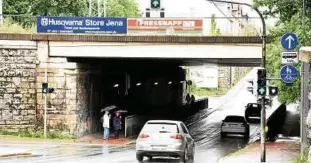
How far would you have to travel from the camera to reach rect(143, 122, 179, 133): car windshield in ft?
76.0

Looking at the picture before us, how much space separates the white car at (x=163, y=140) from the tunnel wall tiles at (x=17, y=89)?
15.1m

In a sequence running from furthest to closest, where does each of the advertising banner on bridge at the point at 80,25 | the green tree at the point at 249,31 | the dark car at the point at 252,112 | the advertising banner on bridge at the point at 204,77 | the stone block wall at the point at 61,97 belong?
the advertising banner on bridge at the point at 204,77 → the dark car at the point at 252,112 → the stone block wall at the point at 61,97 → the green tree at the point at 249,31 → the advertising banner on bridge at the point at 80,25

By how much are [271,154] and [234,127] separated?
14.5 meters

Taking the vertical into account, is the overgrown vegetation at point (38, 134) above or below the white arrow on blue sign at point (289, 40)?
below

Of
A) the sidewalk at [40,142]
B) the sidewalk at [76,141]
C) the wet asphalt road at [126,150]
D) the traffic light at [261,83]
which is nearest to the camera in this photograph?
the traffic light at [261,83]

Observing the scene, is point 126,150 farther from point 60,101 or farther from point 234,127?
point 234,127

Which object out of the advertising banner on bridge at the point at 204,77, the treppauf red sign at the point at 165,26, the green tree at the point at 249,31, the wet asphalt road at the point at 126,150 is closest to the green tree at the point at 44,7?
the wet asphalt road at the point at 126,150

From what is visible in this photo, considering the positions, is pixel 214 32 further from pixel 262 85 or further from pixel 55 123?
pixel 262 85

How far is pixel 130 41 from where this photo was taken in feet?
120

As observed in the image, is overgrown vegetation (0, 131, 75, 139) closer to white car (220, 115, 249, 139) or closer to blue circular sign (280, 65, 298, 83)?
white car (220, 115, 249, 139)

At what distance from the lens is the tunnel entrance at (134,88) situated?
41.5 meters

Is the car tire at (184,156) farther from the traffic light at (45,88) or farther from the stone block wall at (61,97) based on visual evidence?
the stone block wall at (61,97)

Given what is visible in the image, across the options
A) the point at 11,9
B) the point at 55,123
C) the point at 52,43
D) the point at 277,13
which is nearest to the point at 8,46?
the point at 52,43

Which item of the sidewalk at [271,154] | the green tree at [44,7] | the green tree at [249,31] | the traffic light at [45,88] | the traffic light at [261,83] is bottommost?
the sidewalk at [271,154]
